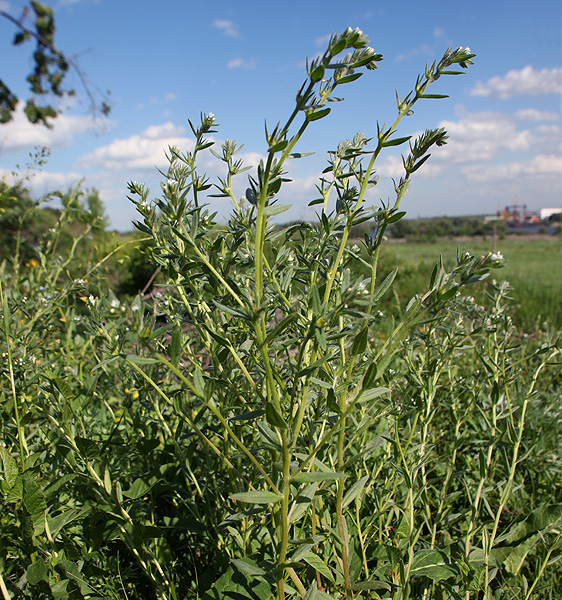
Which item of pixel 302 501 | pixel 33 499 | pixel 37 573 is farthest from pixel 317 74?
pixel 37 573

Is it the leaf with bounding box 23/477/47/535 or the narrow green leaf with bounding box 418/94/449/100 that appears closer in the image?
the narrow green leaf with bounding box 418/94/449/100

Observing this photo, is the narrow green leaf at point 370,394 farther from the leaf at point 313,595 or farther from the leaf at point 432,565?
the leaf at point 432,565

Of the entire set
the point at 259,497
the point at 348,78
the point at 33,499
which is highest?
the point at 348,78

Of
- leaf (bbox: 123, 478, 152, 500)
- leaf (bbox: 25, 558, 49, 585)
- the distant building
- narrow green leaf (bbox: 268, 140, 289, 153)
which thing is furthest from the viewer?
the distant building

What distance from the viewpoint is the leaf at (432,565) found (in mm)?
1278

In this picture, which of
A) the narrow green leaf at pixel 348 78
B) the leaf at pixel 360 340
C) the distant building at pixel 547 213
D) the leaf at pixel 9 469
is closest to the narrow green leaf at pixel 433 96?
the narrow green leaf at pixel 348 78

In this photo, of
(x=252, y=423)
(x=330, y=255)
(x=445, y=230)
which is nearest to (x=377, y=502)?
(x=252, y=423)

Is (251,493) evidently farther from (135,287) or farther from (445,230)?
(445,230)

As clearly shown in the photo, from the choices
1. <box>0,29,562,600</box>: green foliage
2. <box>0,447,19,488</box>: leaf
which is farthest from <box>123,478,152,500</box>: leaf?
<box>0,447,19,488</box>: leaf

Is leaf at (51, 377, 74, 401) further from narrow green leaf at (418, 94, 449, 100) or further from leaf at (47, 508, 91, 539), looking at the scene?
narrow green leaf at (418, 94, 449, 100)

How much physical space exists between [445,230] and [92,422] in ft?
176

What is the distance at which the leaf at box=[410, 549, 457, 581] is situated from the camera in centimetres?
128

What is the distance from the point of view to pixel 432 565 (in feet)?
4.35

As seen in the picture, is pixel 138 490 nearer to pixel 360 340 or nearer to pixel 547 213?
pixel 360 340
